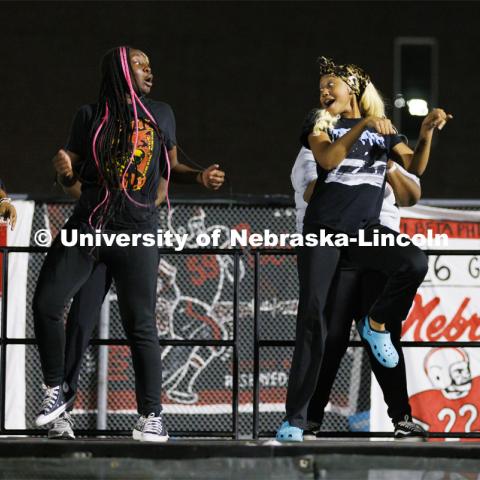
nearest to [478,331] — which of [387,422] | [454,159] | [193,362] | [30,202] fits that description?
[387,422]

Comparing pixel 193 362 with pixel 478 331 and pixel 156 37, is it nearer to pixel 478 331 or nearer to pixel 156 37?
pixel 478 331

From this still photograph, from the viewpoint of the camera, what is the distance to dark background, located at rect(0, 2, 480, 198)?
14.1m

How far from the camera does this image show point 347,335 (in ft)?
17.9

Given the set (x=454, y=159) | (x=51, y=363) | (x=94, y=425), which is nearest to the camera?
(x=51, y=363)

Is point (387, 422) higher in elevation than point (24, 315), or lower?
lower

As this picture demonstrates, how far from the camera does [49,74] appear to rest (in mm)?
14188

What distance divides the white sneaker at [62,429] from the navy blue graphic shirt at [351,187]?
142 centimetres

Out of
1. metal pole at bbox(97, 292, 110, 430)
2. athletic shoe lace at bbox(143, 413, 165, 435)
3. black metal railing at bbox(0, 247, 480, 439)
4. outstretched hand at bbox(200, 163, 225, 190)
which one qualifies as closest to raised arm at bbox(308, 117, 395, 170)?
outstretched hand at bbox(200, 163, 225, 190)

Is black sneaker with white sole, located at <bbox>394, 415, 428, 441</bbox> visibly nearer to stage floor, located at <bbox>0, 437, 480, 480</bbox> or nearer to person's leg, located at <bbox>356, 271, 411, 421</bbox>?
person's leg, located at <bbox>356, 271, 411, 421</bbox>

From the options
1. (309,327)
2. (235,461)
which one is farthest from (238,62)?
(235,461)

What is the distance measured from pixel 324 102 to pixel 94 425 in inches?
129

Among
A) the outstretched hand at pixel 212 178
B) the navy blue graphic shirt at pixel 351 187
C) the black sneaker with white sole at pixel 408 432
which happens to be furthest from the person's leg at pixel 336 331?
the outstretched hand at pixel 212 178

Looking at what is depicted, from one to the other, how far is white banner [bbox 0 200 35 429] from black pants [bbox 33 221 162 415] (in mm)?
2535

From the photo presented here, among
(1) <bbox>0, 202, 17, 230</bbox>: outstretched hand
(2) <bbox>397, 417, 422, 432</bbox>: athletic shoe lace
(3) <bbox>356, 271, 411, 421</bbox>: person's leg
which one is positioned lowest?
(2) <bbox>397, 417, 422, 432</bbox>: athletic shoe lace
